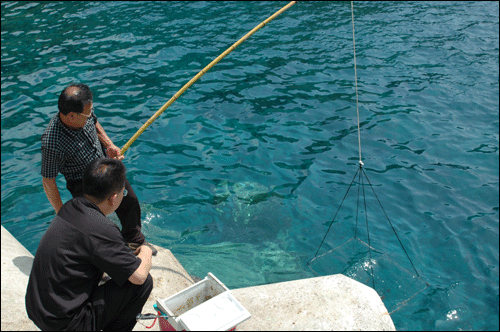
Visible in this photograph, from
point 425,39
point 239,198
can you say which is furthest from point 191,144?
point 425,39

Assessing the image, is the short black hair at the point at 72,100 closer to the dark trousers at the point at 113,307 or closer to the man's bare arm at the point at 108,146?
the man's bare arm at the point at 108,146

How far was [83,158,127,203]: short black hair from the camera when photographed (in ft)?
8.99

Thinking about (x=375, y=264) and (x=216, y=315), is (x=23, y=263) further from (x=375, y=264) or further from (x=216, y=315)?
(x=375, y=264)

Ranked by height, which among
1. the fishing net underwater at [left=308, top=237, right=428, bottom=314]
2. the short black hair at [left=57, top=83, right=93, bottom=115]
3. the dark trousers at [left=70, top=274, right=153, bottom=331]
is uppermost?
the short black hair at [left=57, top=83, right=93, bottom=115]

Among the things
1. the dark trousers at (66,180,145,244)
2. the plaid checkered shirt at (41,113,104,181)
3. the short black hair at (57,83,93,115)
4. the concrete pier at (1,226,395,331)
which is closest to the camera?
the concrete pier at (1,226,395,331)

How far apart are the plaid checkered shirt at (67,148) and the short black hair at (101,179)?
3.18 feet

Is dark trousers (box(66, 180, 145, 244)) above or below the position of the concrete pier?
above

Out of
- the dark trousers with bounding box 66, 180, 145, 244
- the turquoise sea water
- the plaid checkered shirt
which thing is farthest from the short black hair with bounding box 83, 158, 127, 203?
the turquoise sea water

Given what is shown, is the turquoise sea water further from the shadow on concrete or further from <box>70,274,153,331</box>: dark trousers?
<box>70,274,153,331</box>: dark trousers

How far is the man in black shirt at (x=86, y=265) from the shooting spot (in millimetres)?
2541

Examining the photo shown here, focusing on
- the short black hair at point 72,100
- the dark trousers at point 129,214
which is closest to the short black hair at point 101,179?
the short black hair at point 72,100

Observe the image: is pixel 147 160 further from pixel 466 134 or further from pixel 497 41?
pixel 497 41

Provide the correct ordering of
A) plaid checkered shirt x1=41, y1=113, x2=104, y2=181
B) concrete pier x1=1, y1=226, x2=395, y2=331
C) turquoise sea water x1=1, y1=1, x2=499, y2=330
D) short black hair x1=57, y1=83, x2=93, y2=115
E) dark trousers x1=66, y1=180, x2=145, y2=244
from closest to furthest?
concrete pier x1=1, y1=226, x2=395, y2=331 < short black hair x1=57, y1=83, x2=93, y2=115 < plaid checkered shirt x1=41, y1=113, x2=104, y2=181 < dark trousers x1=66, y1=180, x2=145, y2=244 < turquoise sea water x1=1, y1=1, x2=499, y2=330

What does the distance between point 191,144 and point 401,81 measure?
463 centimetres
